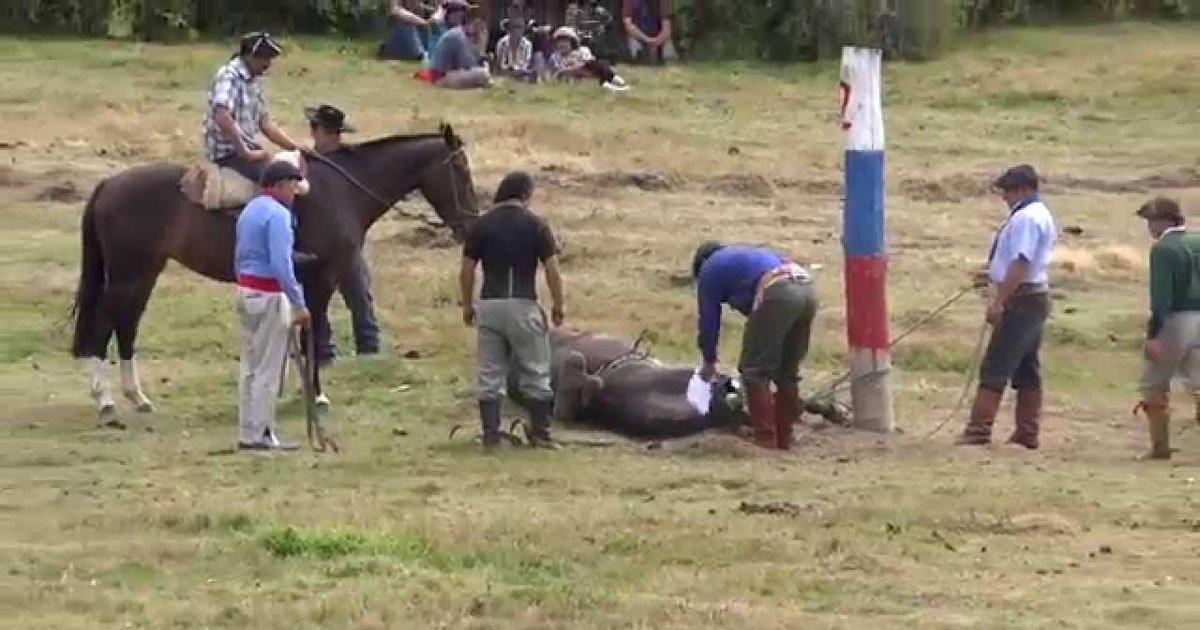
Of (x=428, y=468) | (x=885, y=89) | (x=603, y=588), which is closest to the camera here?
(x=603, y=588)

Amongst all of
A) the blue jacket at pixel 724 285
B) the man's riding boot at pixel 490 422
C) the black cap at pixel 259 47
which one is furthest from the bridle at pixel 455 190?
the blue jacket at pixel 724 285

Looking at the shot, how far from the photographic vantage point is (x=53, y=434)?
1623 cm

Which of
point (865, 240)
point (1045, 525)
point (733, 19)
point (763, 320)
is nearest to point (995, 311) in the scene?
point (865, 240)

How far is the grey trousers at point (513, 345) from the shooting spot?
15.6 m

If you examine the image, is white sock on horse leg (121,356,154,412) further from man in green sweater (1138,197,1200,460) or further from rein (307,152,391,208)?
man in green sweater (1138,197,1200,460)

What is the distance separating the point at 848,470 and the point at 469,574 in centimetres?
423

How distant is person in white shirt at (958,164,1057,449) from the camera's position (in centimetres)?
1620

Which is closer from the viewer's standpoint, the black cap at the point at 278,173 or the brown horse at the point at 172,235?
the black cap at the point at 278,173

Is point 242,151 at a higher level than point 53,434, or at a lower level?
higher

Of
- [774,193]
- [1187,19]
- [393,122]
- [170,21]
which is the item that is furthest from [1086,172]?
[170,21]

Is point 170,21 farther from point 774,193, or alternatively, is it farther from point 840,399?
point 840,399

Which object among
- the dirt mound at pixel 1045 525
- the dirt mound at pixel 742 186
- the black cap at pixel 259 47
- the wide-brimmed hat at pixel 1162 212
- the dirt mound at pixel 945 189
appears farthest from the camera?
the dirt mound at pixel 945 189

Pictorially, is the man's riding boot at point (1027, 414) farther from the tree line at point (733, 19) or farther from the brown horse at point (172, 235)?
the tree line at point (733, 19)

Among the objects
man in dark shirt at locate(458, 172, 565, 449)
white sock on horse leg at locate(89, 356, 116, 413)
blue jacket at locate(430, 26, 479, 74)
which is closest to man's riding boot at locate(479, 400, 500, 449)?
man in dark shirt at locate(458, 172, 565, 449)
